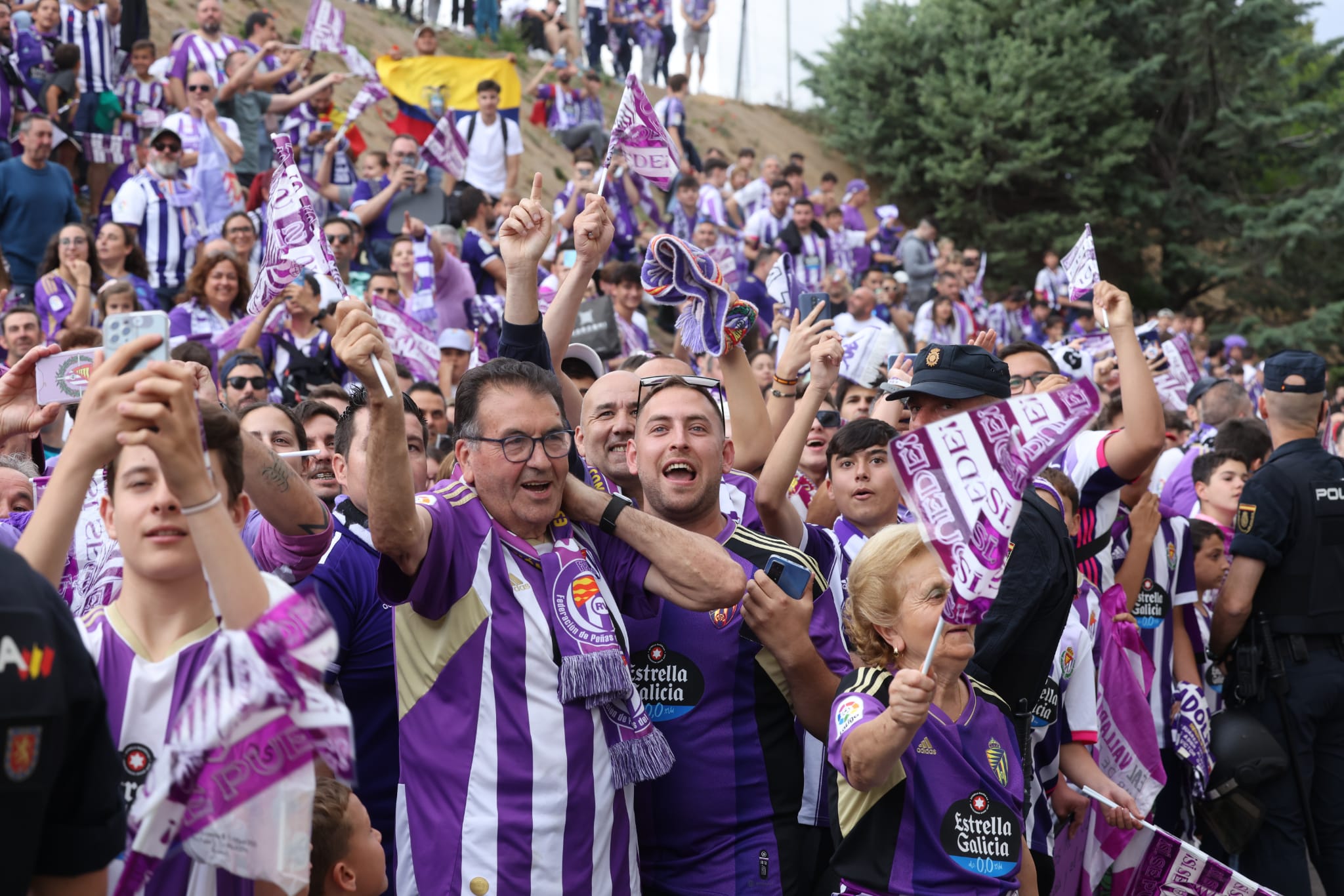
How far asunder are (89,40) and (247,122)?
5.28 ft

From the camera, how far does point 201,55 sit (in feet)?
44.5

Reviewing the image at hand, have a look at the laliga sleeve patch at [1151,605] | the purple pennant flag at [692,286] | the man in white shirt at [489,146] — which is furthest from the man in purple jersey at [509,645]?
the man in white shirt at [489,146]

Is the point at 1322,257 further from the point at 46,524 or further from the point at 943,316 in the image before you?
the point at 46,524

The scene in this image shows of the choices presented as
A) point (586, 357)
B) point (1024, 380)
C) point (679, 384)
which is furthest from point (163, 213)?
point (679, 384)

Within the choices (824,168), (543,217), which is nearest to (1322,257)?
(824,168)

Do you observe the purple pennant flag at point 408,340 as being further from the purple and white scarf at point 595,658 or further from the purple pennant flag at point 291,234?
the purple and white scarf at point 595,658

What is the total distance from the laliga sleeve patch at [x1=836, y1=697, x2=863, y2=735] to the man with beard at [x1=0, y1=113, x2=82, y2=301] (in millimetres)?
9211

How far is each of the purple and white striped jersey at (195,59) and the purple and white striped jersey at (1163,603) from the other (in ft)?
35.8

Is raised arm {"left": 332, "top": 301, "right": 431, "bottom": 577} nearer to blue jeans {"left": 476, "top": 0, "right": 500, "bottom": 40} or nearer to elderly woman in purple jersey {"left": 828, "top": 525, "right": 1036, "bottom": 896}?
elderly woman in purple jersey {"left": 828, "top": 525, "right": 1036, "bottom": 896}

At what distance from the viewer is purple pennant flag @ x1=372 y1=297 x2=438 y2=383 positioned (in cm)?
748

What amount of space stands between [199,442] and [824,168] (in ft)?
107

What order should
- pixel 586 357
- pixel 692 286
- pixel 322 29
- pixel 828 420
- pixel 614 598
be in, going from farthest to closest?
pixel 322 29, pixel 828 420, pixel 586 357, pixel 692 286, pixel 614 598

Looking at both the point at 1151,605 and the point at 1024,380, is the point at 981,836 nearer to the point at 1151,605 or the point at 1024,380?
the point at 1151,605

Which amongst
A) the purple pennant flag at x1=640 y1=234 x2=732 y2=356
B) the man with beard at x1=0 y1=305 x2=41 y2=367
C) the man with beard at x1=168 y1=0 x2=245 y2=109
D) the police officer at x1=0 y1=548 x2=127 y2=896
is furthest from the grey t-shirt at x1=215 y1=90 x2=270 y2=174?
the police officer at x1=0 y1=548 x2=127 y2=896
